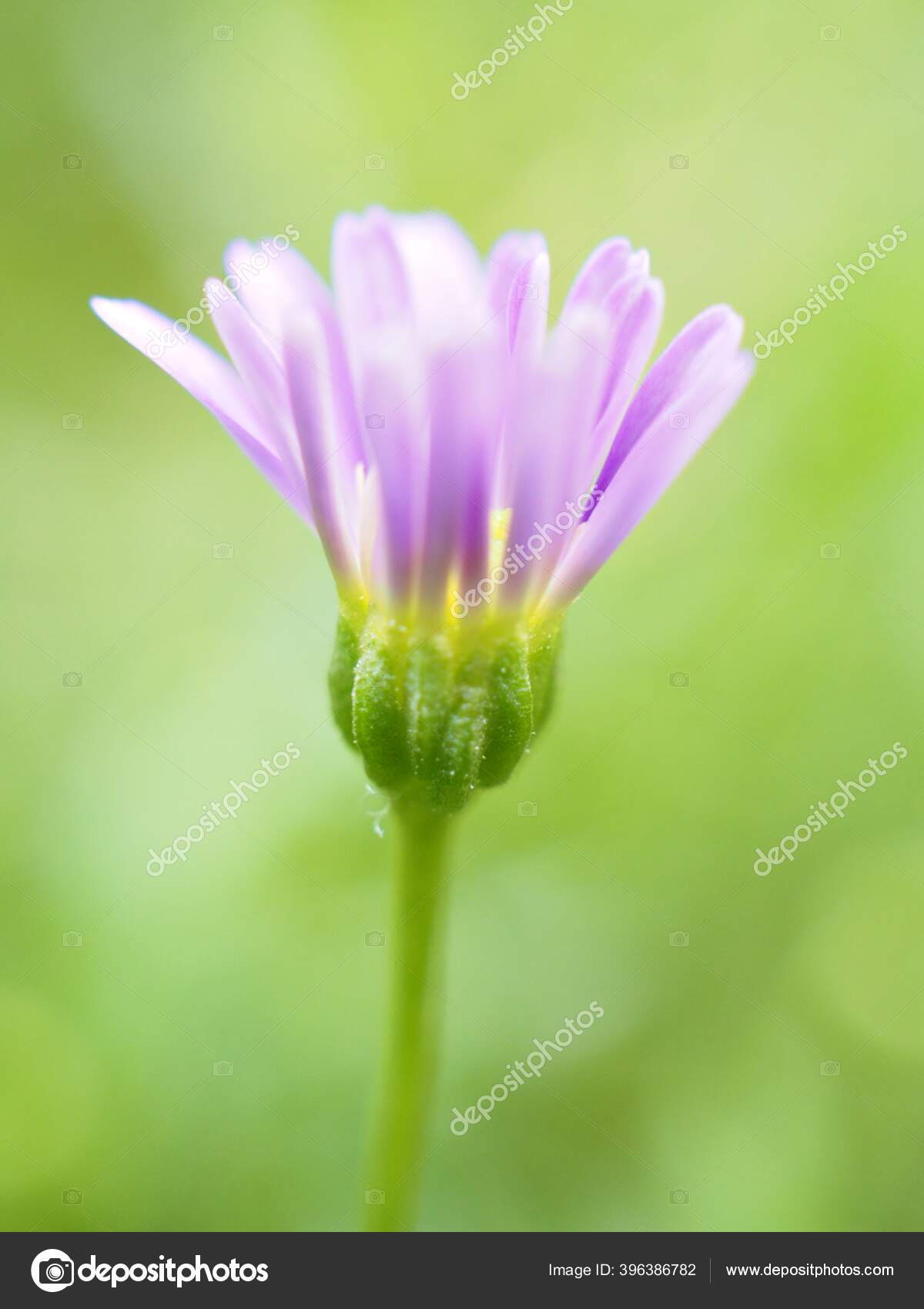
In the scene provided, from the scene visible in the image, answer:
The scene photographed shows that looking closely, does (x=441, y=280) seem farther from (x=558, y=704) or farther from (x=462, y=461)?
(x=558, y=704)

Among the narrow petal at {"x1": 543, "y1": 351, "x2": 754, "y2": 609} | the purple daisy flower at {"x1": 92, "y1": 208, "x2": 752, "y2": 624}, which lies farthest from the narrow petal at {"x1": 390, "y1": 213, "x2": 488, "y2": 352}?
the narrow petal at {"x1": 543, "y1": 351, "x2": 754, "y2": 609}

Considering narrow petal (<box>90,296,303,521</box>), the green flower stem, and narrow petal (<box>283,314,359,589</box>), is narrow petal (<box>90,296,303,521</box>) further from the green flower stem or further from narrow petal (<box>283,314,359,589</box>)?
the green flower stem

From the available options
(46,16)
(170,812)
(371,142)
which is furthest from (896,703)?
(46,16)

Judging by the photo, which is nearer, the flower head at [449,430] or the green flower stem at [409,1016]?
the flower head at [449,430]

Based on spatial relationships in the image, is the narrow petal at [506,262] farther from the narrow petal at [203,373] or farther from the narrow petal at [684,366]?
the narrow petal at [203,373]
